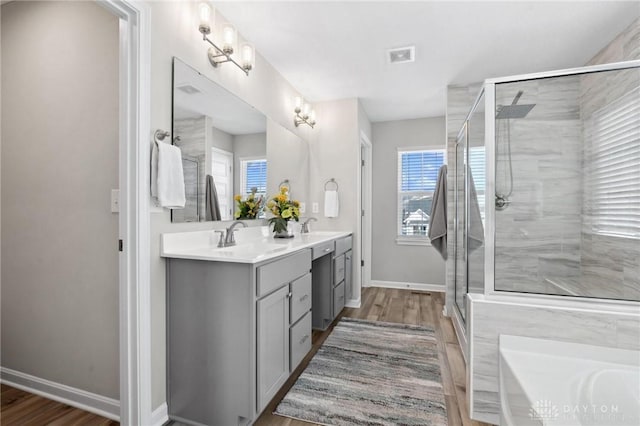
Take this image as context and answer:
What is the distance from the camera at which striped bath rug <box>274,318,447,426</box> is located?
1654 millimetres

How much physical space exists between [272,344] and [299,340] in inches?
15.2

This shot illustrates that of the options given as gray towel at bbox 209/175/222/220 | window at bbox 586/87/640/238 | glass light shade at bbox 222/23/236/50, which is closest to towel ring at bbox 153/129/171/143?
gray towel at bbox 209/175/222/220

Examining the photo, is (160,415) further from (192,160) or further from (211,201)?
(192,160)

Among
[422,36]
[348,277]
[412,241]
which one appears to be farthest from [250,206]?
[412,241]

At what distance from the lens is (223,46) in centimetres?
193

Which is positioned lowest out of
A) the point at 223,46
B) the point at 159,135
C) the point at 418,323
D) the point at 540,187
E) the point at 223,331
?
the point at 418,323

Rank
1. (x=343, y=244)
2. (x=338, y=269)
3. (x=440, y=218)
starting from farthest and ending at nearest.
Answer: (x=440, y=218) → (x=343, y=244) → (x=338, y=269)

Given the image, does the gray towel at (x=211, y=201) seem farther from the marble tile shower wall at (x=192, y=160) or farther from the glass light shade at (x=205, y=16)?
the glass light shade at (x=205, y=16)

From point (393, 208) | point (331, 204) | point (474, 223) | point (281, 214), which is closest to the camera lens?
point (474, 223)

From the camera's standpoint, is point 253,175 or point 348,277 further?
point 348,277

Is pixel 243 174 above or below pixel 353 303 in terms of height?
above

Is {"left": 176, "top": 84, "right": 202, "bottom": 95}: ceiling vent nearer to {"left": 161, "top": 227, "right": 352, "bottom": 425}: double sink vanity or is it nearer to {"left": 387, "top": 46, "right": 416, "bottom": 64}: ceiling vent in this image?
{"left": 161, "top": 227, "right": 352, "bottom": 425}: double sink vanity

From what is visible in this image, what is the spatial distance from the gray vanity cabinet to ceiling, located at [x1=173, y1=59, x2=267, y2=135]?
0.89 metres

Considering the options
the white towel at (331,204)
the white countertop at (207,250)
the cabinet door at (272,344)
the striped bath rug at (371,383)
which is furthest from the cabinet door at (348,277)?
the cabinet door at (272,344)
